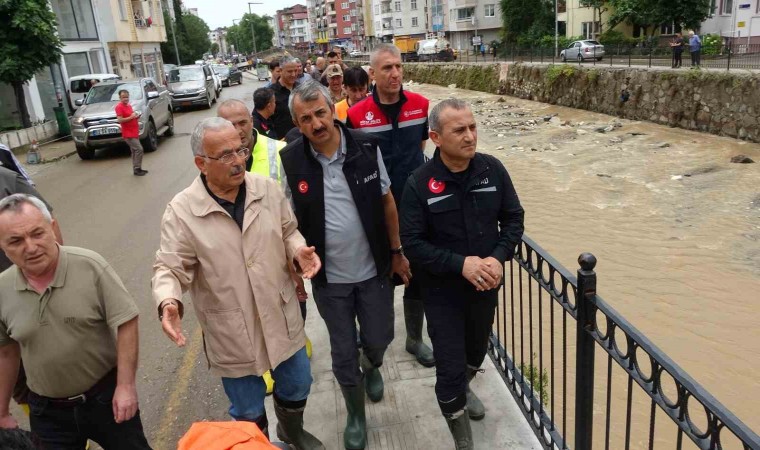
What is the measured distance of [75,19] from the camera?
25.5 meters

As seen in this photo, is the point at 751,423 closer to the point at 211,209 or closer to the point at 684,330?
the point at 684,330

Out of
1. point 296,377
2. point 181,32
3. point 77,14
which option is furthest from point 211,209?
point 181,32

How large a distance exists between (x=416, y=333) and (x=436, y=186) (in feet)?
5.23

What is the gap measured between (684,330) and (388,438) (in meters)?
4.41

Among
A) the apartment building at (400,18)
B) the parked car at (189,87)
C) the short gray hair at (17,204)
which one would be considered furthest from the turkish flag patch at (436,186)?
the apartment building at (400,18)

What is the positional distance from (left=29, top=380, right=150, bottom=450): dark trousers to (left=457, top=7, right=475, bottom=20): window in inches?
2504

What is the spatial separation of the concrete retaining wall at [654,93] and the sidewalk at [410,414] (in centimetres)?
1446

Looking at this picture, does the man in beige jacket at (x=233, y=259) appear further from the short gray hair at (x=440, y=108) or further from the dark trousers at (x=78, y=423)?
the short gray hair at (x=440, y=108)

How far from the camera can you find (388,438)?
10.6 ft

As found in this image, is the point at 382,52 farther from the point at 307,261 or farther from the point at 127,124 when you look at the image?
the point at 127,124

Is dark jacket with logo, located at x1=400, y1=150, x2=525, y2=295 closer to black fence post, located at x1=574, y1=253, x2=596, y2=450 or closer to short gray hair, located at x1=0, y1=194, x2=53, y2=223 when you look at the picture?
black fence post, located at x1=574, y1=253, x2=596, y2=450

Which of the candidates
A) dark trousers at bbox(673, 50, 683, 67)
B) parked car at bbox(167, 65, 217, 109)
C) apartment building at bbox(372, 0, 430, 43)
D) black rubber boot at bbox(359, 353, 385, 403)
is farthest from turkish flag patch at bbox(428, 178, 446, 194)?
apartment building at bbox(372, 0, 430, 43)

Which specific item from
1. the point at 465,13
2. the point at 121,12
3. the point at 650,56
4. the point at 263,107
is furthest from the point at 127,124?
the point at 465,13

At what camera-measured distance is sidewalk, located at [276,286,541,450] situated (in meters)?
3.17
